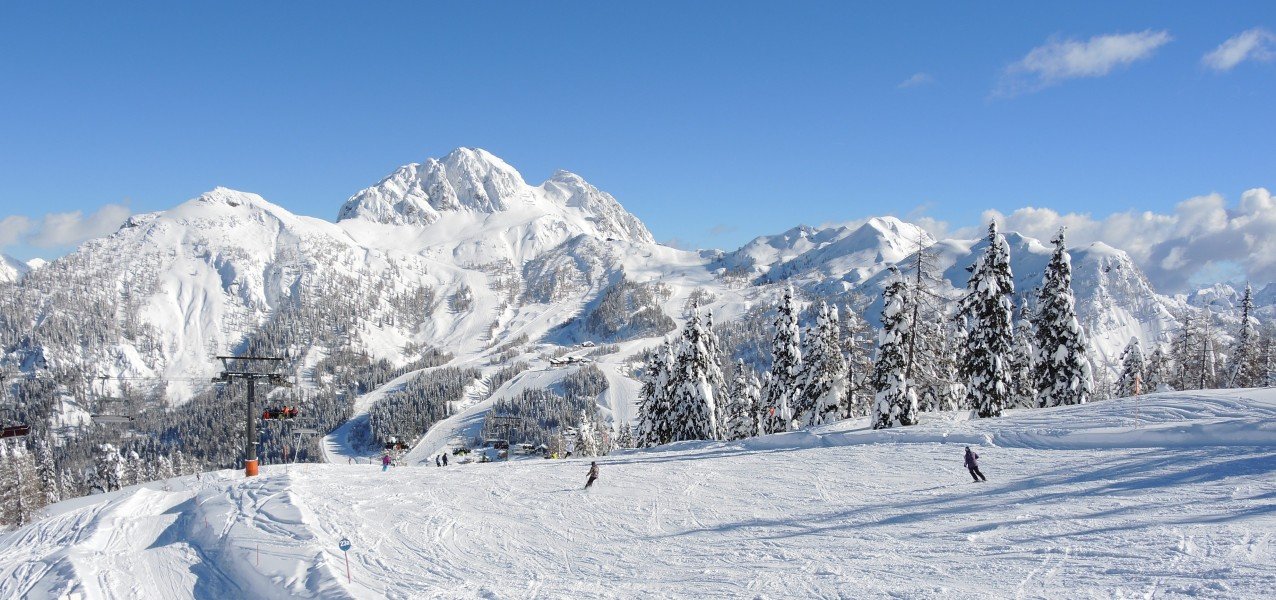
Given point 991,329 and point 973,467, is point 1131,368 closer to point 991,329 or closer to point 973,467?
point 991,329

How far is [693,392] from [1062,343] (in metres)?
23.5

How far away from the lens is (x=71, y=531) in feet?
80.7

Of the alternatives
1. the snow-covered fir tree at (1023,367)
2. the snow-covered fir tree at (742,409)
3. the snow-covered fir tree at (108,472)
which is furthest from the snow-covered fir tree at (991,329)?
the snow-covered fir tree at (108,472)

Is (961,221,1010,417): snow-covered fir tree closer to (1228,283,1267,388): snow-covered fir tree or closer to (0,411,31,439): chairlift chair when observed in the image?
(1228,283,1267,388): snow-covered fir tree

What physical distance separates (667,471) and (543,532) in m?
10.2

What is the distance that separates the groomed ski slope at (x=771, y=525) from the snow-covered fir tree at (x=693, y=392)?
43.0 feet

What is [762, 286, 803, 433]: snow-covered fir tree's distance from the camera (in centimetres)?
4750

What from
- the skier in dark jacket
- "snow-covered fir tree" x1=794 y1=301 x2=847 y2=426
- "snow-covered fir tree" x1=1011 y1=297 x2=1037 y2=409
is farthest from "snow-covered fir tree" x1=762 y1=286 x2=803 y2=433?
the skier in dark jacket

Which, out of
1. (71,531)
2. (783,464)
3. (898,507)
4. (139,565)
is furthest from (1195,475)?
(71,531)

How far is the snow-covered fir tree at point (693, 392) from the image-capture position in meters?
45.6

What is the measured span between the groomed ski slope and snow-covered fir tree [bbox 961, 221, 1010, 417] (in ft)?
16.4

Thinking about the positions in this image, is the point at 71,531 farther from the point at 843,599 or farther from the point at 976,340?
the point at 976,340

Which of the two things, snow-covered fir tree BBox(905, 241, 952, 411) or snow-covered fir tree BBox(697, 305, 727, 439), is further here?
snow-covered fir tree BBox(697, 305, 727, 439)

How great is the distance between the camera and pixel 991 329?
1470 inches
